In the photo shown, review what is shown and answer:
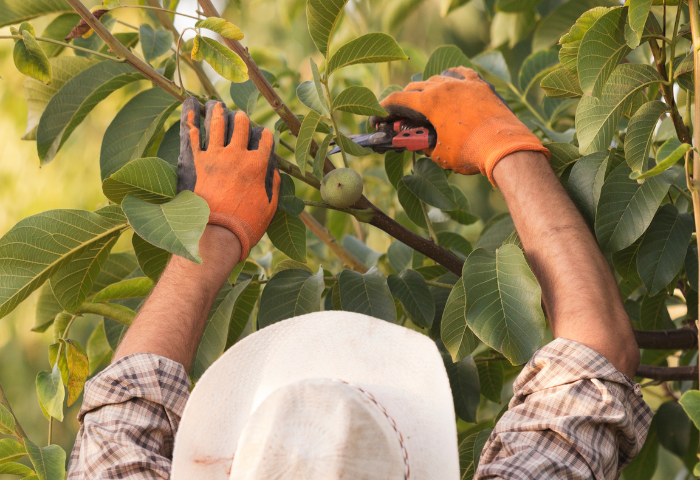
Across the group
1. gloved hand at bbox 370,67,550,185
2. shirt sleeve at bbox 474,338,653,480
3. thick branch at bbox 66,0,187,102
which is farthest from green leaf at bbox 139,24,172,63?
shirt sleeve at bbox 474,338,653,480

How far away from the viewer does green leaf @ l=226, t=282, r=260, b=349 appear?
1235 millimetres

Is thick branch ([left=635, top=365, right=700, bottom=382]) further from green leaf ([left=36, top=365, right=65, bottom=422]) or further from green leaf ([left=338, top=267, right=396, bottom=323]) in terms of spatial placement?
green leaf ([left=36, top=365, right=65, bottom=422])

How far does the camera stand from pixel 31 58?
1.02 m

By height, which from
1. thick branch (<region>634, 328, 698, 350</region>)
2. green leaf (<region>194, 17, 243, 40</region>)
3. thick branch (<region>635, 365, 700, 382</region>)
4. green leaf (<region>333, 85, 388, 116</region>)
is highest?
green leaf (<region>194, 17, 243, 40</region>)

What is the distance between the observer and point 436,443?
30.5 inches

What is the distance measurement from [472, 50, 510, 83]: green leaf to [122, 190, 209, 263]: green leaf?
36.8 inches

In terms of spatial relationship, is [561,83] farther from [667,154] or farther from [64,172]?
[64,172]

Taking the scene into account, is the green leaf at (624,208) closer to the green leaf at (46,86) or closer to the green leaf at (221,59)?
the green leaf at (221,59)

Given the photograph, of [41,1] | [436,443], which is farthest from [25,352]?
[436,443]

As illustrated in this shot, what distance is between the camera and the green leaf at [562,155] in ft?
3.69

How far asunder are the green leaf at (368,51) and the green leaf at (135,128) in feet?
1.18

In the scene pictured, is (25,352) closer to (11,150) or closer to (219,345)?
(11,150)

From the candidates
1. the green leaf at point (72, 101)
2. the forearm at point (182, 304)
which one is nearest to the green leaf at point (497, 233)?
the forearm at point (182, 304)

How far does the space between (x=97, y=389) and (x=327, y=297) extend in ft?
1.74
